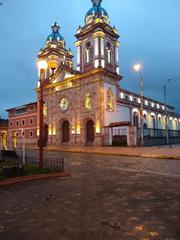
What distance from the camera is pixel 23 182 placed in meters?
7.63

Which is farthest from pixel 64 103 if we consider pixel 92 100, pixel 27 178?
pixel 27 178

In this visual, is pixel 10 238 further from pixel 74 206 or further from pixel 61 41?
pixel 61 41

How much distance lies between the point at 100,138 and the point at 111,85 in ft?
33.2

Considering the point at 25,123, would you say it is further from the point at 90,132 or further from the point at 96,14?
the point at 96,14

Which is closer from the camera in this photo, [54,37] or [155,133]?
[155,133]

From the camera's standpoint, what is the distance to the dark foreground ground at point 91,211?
140 inches

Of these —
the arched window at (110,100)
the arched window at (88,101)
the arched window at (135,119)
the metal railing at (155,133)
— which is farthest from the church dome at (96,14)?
the metal railing at (155,133)

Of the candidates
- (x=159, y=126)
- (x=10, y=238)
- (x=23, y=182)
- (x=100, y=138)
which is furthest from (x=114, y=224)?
(x=159, y=126)

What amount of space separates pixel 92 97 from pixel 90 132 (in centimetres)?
620

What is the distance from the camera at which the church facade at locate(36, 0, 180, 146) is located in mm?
33500

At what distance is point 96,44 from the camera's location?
3625 cm

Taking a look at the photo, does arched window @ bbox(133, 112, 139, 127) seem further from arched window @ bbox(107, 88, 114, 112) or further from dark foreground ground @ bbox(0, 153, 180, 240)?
dark foreground ground @ bbox(0, 153, 180, 240)

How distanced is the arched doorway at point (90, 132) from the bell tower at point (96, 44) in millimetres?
10117

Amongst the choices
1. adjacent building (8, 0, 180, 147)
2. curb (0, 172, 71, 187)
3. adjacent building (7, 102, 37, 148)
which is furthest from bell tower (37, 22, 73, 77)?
curb (0, 172, 71, 187)
